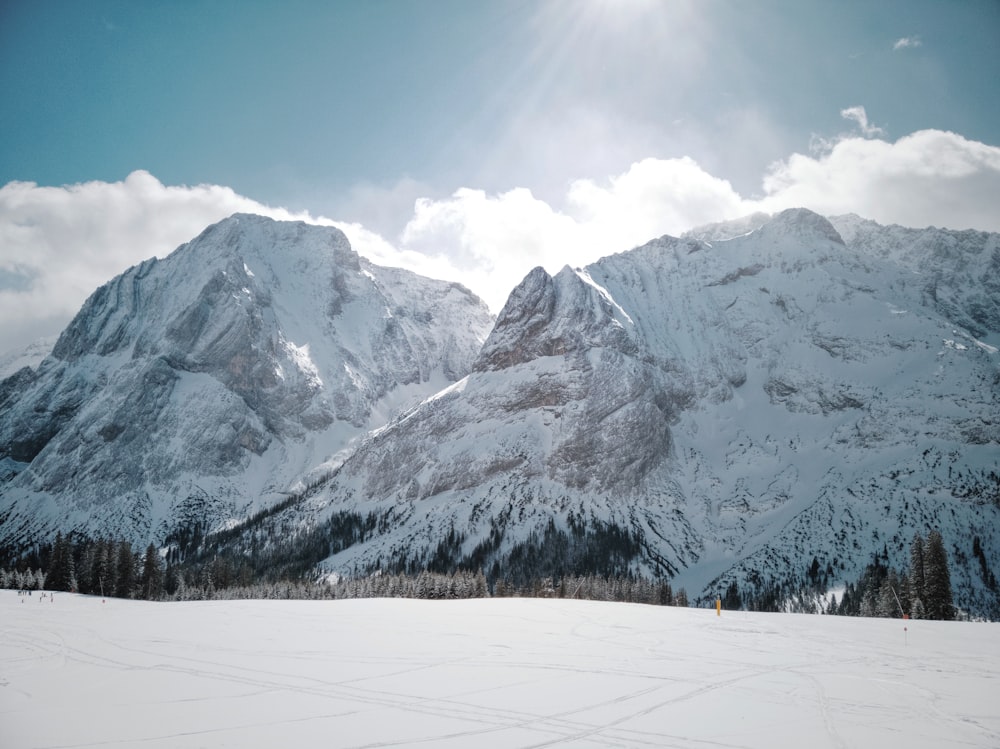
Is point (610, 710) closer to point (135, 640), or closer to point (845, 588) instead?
point (135, 640)

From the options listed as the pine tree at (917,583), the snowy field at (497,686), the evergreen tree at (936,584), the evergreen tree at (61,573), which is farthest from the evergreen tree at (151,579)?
the evergreen tree at (936,584)

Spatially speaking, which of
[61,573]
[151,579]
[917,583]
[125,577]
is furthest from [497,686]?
[61,573]

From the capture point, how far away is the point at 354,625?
1390 inches

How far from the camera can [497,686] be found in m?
19.2

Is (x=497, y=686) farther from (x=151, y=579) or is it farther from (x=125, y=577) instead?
(x=151, y=579)

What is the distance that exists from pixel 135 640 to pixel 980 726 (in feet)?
106

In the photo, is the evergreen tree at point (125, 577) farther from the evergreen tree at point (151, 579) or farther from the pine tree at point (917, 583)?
the pine tree at point (917, 583)

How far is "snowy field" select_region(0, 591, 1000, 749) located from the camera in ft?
47.6

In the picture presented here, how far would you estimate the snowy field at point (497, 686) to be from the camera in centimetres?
1452

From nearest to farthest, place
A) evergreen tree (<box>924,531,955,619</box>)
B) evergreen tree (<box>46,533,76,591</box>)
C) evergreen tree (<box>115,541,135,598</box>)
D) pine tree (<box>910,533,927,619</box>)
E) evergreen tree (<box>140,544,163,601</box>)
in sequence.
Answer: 1. pine tree (<box>910,533,927,619</box>)
2. evergreen tree (<box>924,531,955,619</box>)
3. evergreen tree (<box>115,541,135,598</box>)
4. evergreen tree (<box>46,533,76,591</box>)
5. evergreen tree (<box>140,544,163,601</box>)

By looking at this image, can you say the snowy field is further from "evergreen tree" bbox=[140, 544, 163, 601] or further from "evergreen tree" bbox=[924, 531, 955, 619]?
"evergreen tree" bbox=[140, 544, 163, 601]

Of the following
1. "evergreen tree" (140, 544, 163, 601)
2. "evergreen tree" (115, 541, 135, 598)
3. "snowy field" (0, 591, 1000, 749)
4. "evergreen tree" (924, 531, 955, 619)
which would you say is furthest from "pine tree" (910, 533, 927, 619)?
"evergreen tree" (115, 541, 135, 598)

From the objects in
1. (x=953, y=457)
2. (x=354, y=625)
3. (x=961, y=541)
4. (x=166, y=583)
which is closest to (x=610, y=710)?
(x=354, y=625)

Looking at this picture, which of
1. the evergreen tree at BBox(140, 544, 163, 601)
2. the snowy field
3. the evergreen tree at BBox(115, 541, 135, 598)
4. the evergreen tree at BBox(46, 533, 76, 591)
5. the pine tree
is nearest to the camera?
the snowy field
